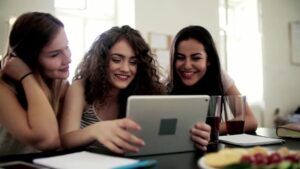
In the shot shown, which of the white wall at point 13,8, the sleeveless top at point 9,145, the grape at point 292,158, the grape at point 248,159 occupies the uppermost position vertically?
the white wall at point 13,8

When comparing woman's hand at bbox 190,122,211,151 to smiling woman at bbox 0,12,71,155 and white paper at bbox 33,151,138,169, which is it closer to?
white paper at bbox 33,151,138,169

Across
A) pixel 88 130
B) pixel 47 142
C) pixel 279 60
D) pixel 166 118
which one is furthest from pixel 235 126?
pixel 279 60

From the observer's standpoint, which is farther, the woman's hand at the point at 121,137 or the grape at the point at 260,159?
the woman's hand at the point at 121,137

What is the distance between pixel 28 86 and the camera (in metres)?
1.17

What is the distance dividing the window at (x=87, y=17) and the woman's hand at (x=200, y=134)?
237cm

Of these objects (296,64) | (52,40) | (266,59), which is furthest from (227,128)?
(296,64)

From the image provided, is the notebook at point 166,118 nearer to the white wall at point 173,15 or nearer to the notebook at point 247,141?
the notebook at point 247,141

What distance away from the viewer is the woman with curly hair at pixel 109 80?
4.21 ft

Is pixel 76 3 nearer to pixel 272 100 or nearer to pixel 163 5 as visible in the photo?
pixel 163 5

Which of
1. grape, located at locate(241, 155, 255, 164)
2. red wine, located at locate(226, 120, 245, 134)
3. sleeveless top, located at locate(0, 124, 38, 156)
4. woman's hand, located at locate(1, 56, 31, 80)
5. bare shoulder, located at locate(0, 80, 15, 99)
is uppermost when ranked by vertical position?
woman's hand, located at locate(1, 56, 31, 80)

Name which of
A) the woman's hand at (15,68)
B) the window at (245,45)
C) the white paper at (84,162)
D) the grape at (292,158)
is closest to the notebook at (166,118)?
the white paper at (84,162)

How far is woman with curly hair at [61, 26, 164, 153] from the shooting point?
4.21ft

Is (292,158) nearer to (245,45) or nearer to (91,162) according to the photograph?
(91,162)

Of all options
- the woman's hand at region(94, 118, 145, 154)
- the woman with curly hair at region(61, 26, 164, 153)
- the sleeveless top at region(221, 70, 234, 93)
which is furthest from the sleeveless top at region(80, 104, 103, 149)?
the sleeveless top at region(221, 70, 234, 93)
